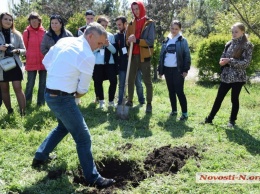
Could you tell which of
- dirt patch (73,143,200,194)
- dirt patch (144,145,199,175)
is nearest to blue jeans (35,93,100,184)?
dirt patch (73,143,200,194)

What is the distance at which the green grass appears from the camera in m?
3.51

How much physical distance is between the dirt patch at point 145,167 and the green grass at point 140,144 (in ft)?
0.27

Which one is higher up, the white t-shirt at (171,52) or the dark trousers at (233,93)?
the white t-shirt at (171,52)

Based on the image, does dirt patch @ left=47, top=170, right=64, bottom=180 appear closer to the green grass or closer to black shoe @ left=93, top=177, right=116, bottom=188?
the green grass

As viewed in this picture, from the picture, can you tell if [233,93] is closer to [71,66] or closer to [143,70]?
[143,70]

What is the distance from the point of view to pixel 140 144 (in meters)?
4.59

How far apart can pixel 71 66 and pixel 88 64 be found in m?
0.17

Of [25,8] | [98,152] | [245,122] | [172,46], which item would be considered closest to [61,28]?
[172,46]

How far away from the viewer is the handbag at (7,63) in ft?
17.5

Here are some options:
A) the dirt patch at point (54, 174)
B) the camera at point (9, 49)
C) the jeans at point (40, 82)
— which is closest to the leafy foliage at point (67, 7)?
the jeans at point (40, 82)

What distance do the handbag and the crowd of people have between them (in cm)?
9

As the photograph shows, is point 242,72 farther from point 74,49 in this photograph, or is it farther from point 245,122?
point 74,49

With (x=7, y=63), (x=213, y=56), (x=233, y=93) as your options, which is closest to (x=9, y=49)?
(x=7, y=63)

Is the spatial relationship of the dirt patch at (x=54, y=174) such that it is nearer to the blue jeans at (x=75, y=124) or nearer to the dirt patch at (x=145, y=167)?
the dirt patch at (x=145, y=167)
